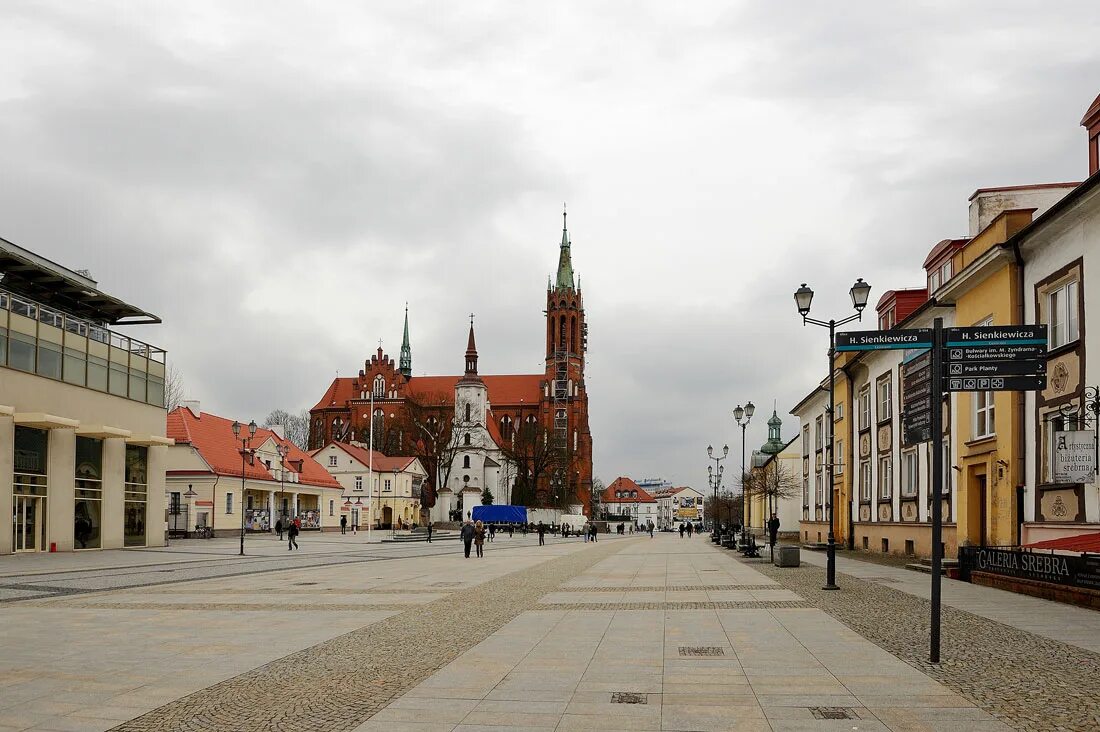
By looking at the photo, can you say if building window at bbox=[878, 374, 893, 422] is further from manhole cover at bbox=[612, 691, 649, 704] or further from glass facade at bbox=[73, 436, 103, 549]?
glass facade at bbox=[73, 436, 103, 549]

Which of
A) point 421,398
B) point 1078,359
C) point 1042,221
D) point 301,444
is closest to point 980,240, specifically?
point 1042,221

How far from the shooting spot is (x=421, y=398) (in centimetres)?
11500

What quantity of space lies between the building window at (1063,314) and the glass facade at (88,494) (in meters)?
34.8

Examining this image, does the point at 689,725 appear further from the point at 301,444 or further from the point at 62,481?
the point at 301,444

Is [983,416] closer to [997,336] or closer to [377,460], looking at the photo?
[997,336]

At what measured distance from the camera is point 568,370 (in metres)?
135

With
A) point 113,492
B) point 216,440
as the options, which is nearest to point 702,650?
point 113,492

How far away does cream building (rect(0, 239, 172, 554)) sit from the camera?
3494 centimetres

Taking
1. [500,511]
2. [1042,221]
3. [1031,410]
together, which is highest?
[1042,221]

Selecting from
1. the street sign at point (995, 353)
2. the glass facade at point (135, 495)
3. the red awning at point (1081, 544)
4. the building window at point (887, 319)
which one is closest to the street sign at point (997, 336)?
the street sign at point (995, 353)

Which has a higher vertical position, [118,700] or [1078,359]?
[1078,359]

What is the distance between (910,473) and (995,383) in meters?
25.7

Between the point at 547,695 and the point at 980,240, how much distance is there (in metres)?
20.4

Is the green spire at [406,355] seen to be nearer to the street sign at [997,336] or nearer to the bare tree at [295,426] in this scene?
the bare tree at [295,426]
